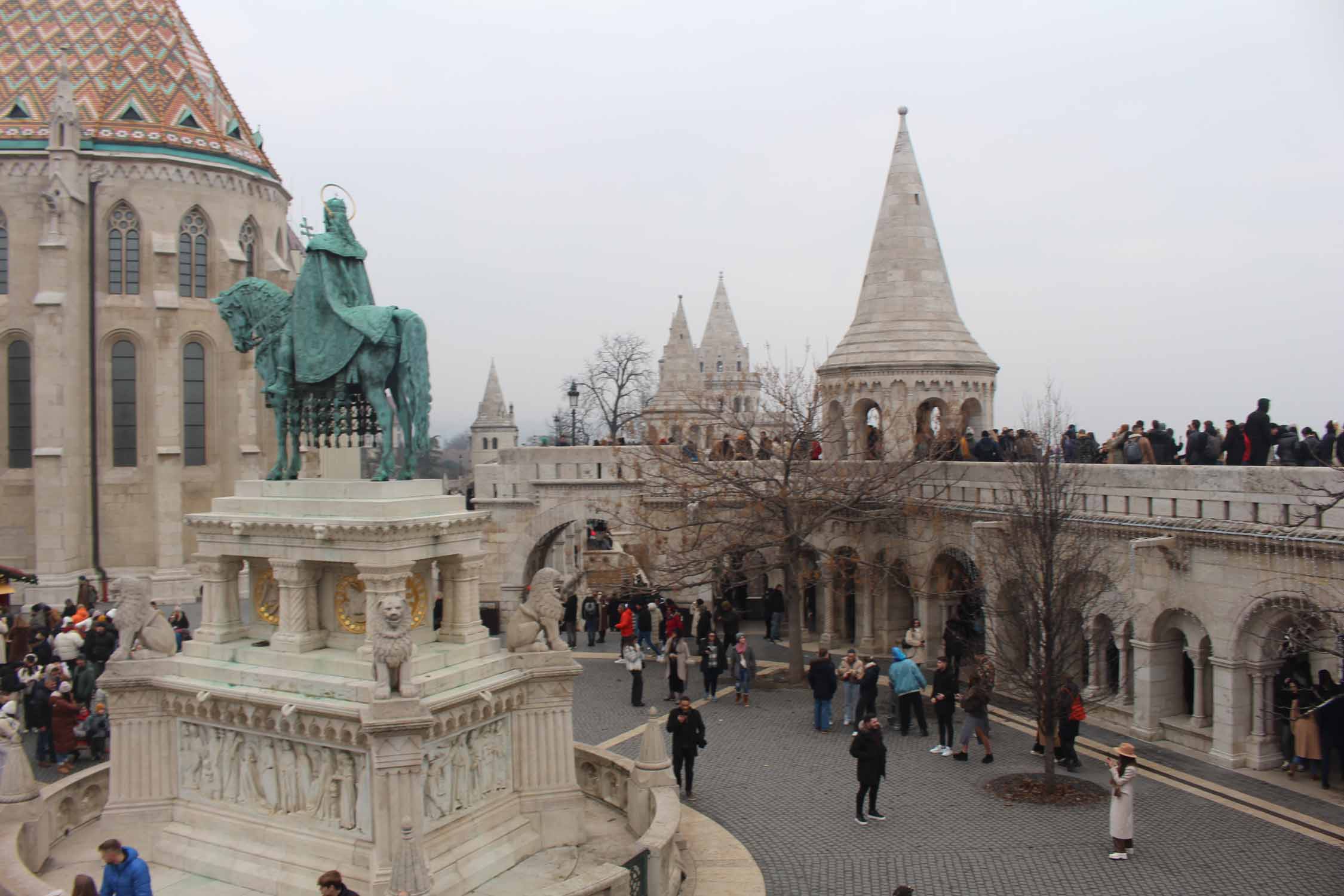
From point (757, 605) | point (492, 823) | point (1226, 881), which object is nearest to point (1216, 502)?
point (1226, 881)

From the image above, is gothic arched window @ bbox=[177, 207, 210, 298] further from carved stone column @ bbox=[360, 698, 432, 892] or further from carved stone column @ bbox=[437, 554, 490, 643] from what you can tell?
carved stone column @ bbox=[360, 698, 432, 892]

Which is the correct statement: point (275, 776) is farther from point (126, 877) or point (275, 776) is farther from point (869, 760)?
point (869, 760)

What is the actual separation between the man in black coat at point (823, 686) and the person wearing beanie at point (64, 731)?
9.77 meters

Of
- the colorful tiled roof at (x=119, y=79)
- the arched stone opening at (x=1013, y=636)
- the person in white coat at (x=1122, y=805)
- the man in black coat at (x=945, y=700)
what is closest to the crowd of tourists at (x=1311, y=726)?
the person in white coat at (x=1122, y=805)

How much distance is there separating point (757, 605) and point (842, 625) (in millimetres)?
4741

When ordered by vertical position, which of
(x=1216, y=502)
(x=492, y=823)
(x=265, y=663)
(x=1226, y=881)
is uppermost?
(x=1216, y=502)

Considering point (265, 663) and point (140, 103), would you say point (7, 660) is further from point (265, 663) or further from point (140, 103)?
point (140, 103)

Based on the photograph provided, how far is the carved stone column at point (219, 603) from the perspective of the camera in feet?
32.9

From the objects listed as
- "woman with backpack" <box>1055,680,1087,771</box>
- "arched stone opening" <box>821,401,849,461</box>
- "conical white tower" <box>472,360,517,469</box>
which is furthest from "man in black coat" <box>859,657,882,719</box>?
"conical white tower" <box>472,360,517,469</box>

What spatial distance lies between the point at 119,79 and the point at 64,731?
70.6ft

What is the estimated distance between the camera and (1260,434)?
49.0 feet

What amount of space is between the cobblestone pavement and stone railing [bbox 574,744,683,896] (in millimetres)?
1343

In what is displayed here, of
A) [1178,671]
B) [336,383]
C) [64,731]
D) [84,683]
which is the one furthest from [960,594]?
[64,731]

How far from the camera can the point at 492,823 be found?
9.62m
